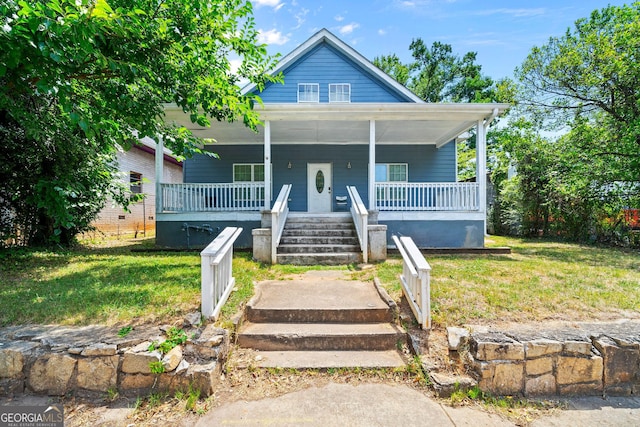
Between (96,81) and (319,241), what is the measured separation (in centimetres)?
473

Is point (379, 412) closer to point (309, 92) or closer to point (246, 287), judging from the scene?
point (246, 287)

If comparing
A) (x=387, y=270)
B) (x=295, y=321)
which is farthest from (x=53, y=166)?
(x=387, y=270)

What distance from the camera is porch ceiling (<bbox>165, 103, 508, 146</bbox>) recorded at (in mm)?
7176

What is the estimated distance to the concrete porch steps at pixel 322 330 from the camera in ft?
9.49

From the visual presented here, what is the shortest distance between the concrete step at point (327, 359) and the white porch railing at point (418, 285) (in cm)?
47

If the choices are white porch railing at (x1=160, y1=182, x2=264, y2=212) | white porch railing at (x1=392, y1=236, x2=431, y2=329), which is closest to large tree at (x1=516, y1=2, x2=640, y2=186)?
white porch railing at (x1=392, y1=236, x2=431, y2=329)

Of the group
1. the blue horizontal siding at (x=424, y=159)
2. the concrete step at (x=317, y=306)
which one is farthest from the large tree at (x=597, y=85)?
the concrete step at (x=317, y=306)

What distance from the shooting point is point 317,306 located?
11.6 ft

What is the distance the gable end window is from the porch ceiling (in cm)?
188

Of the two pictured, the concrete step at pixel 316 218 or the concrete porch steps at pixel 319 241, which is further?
the concrete step at pixel 316 218

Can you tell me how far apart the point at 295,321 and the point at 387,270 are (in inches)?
92.2

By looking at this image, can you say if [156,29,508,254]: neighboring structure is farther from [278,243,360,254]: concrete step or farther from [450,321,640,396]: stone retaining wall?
[450,321,640,396]: stone retaining wall

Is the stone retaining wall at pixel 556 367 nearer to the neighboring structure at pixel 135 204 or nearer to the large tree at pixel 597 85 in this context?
the large tree at pixel 597 85

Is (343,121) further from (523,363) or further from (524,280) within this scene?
A: (523,363)
